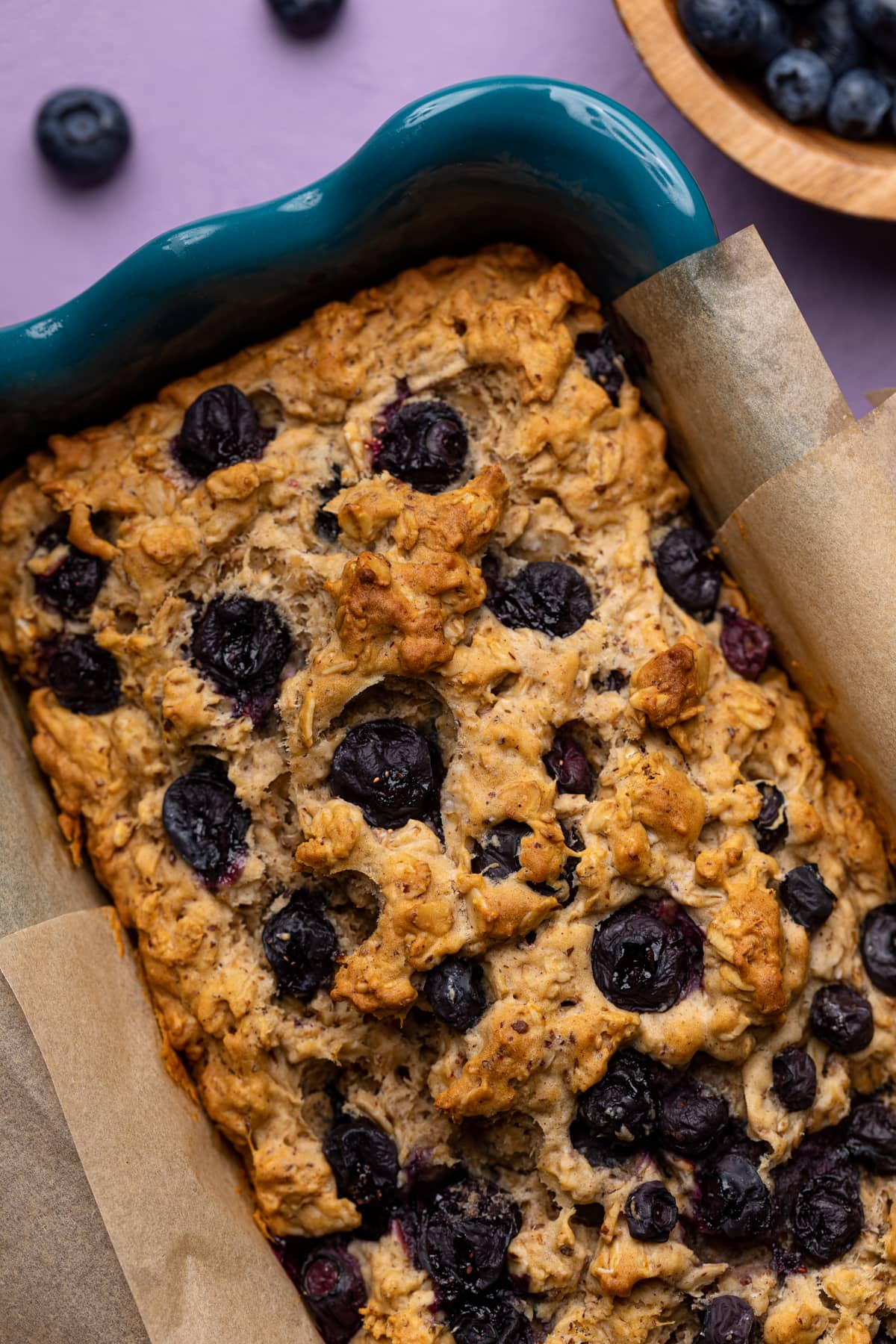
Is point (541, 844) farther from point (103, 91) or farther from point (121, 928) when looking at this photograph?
point (103, 91)

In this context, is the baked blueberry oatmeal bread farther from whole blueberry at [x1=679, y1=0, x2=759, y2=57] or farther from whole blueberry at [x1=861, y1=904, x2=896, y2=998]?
whole blueberry at [x1=679, y1=0, x2=759, y2=57]

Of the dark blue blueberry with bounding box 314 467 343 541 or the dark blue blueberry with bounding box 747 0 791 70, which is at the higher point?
the dark blue blueberry with bounding box 747 0 791 70

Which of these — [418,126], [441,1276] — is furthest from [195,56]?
[441,1276]

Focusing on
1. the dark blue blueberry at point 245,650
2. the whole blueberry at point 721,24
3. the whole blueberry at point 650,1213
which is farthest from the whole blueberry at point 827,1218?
the whole blueberry at point 721,24

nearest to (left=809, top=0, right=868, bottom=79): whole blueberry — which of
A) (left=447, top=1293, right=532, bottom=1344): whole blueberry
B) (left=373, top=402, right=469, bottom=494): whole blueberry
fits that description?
(left=373, top=402, right=469, bottom=494): whole blueberry

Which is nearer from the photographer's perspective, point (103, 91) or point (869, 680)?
point (869, 680)
